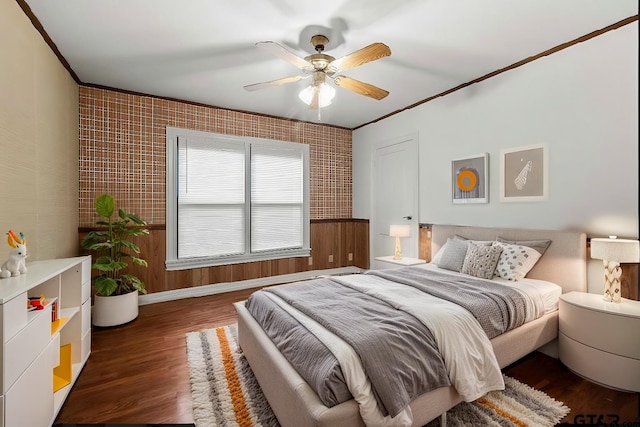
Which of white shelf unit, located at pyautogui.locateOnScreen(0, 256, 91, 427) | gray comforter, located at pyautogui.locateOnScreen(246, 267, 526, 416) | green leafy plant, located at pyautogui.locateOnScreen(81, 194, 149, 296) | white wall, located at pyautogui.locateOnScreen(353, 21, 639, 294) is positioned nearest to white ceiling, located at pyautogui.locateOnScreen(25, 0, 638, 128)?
white wall, located at pyautogui.locateOnScreen(353, 21, 639, 294)

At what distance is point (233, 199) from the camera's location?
4379 millimetres

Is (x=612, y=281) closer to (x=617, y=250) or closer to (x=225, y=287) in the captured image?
(x=617, y=250)

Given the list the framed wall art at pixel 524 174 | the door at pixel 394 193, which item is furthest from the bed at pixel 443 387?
the door at pixel 394 193

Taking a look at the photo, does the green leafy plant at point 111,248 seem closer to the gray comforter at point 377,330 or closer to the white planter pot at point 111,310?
the white planter pot at point 111,310

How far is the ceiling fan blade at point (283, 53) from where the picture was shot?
80.4 inches

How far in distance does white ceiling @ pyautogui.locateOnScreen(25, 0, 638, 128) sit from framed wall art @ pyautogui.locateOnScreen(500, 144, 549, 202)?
91 cm

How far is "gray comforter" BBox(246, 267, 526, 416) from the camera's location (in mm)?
1372

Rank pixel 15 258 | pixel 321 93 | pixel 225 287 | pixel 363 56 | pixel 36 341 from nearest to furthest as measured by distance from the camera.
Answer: pixel 36 341, pixel 15 258, pixel 363 56, pixel 321 93, pixel 225 287

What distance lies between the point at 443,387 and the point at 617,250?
5.53 feet

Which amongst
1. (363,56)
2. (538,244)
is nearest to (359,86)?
(363,56)

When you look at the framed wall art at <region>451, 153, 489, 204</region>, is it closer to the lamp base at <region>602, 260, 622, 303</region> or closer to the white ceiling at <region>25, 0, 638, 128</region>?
the white ceiling at <region>25, 0, 638, 128</region>

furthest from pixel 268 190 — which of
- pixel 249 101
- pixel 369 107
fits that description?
pixel 369 107

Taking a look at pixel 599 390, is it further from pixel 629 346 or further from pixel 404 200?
pixel 404 200

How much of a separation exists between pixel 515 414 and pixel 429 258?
2.31 m
